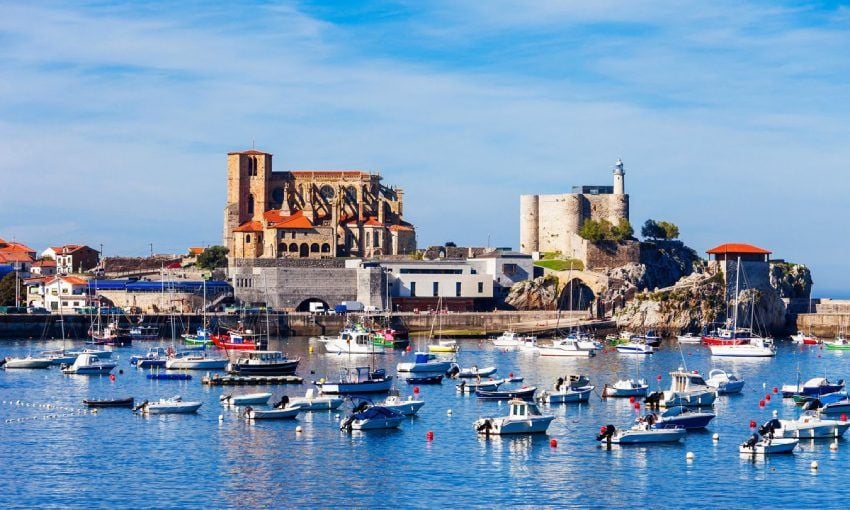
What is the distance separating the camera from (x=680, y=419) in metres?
47.8

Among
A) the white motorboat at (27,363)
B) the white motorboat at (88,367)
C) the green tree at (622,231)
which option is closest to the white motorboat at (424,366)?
the white motorboat at (88,367)

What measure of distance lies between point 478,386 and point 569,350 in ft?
71.9

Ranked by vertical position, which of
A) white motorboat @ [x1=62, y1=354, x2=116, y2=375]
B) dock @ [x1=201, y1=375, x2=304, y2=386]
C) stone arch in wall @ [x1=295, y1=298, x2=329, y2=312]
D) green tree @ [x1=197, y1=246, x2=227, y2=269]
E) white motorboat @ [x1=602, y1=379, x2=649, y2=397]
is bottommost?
white motorboat @ [x1=602, y1=379, x2=649, y2=397]

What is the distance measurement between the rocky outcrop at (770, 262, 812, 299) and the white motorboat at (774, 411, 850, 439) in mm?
Result: 61567

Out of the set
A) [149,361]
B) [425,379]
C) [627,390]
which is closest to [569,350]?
[425,379]

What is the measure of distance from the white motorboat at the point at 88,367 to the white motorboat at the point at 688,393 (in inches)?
1148

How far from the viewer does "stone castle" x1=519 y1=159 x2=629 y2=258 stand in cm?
11669

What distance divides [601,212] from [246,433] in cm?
7351

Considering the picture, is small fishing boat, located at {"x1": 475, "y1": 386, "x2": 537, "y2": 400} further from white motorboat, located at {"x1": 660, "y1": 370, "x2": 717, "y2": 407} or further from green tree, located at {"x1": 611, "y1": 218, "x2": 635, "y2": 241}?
green tree, located at {"x1": 611, "y1": 218, "x2": 635, "y2": 241}

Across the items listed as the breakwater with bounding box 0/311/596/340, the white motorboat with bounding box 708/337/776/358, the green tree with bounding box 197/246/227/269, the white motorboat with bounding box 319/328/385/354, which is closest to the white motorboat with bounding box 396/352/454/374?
the white motorboat with bounding box 319/328/385/354

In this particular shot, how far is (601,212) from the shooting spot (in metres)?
117

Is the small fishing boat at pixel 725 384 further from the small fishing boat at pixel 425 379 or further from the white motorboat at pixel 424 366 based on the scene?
the white motorboat at pixel 424 366

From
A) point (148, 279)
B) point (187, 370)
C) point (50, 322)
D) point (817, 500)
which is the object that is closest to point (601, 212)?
point (148, 279)

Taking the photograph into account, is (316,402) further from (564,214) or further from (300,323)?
(564,214)
